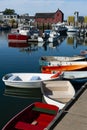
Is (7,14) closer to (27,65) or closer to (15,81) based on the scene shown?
(27,65)

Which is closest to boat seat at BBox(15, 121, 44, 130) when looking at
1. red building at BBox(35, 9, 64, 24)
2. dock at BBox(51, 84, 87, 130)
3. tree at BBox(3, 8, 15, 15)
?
dock at BBox(51, 84, 87, 130)

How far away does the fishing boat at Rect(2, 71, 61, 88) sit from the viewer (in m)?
18.0

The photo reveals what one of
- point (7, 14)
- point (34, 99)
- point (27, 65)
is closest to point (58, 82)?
point (34, 99)

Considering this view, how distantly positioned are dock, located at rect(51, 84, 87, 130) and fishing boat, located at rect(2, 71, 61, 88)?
20.3 feet

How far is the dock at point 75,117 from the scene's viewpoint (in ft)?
30.5

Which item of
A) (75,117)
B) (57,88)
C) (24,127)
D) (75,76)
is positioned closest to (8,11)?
(75,76)

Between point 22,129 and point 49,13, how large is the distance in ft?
349

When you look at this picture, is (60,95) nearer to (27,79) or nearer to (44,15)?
(27,79)

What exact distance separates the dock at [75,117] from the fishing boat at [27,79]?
6.18m

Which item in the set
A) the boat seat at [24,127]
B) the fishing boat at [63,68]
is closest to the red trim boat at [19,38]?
the fishing boat at [63,68]

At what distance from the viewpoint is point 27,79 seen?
19.2m

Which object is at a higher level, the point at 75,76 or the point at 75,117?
the point at 75,117

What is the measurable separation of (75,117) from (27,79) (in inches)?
370

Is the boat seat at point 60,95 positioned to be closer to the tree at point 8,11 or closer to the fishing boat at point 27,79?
the fishing boat at point 27,79
